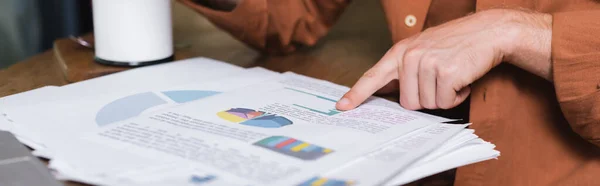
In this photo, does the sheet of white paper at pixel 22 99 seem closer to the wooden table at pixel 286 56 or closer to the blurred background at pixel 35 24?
the wooden table at pixel 286 56

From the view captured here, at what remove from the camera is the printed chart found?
56 cm

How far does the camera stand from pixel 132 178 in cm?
42

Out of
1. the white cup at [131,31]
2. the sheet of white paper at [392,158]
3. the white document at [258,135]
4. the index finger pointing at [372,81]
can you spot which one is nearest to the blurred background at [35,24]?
the white cup at [131,31]

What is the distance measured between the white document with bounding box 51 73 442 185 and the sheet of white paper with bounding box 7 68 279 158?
2 centimetres

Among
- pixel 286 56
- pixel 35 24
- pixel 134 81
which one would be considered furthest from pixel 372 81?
pixel 35 24

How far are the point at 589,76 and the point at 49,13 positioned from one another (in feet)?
3.31

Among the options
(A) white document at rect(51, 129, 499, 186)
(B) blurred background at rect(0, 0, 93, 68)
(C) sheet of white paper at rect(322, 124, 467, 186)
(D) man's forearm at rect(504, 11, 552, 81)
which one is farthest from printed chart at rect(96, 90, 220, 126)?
(B) blurred background at rect(0, 0, 93, 68)

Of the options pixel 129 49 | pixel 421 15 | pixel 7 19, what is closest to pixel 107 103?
pixel 129 49

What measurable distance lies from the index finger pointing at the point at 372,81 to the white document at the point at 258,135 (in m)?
0.01

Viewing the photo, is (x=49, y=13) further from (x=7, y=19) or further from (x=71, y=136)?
(x=71, y=136)

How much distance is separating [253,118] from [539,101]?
39 cm

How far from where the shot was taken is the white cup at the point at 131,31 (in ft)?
2.50

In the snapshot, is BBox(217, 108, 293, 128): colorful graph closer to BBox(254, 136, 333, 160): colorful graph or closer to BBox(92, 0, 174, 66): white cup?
BBox(254, 136, 333, 160): colorful graph

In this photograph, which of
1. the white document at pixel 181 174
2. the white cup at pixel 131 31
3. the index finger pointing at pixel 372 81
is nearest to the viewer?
the white document at pixel 181 174
